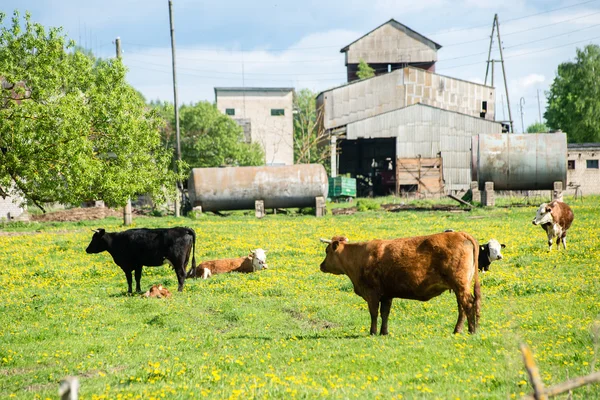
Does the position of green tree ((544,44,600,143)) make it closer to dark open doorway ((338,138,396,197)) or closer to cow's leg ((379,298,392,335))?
dark open doorway ((338,138,396,197))

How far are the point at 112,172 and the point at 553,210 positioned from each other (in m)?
15.2

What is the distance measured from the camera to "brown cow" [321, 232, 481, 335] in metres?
10.5

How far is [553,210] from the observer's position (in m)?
21.4

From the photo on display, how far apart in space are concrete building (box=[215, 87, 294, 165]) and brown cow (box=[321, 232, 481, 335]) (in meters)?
66.1

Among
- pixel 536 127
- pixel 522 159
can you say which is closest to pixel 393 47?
pixel 522 159

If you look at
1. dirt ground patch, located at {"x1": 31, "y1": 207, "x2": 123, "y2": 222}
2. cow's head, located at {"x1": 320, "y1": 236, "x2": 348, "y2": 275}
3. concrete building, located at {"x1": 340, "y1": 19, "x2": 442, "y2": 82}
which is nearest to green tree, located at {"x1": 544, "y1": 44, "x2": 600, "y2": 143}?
concrete building, located at {"x1": 340, "y1": 19, "x2": 442, "y2": 82}

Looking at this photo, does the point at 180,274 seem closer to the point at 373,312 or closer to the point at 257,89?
the point at 373,312

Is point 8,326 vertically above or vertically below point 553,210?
below

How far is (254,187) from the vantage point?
38.1m

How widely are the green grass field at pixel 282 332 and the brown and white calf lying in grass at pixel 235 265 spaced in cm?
67

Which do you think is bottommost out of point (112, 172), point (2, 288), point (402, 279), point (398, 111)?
point (2, 288)

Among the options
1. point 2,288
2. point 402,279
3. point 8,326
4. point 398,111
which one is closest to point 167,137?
point 398,111

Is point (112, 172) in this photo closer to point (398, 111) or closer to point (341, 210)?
point (341, 210)

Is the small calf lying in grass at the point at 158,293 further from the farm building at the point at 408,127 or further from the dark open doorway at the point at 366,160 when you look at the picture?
the dark open doorway at the point at 366,160
